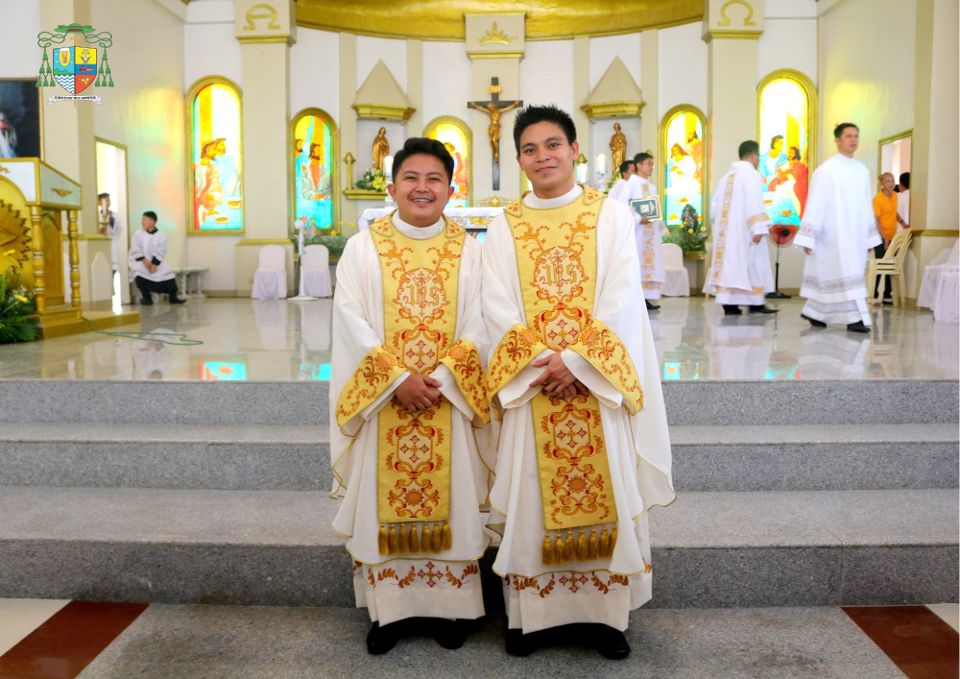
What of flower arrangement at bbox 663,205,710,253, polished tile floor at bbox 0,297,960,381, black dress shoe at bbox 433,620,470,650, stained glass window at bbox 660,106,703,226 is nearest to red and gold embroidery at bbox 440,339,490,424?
black dress shoe at bbox 433,620,470,650

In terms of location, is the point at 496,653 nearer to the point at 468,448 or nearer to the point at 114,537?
the point at 468,448

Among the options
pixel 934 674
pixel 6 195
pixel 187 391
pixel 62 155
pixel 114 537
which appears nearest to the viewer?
pixel 934 674

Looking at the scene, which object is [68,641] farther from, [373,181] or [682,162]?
[682,162]

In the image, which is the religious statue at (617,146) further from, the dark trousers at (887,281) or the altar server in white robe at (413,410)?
the altar server in white robe at (413,410)

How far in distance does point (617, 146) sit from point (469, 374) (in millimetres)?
12752

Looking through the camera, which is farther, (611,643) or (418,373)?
(418,373)

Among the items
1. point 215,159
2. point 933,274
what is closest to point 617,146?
point 933,274

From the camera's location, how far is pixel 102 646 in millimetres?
2916

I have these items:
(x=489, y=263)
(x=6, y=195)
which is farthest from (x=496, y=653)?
(x=6, y=195)

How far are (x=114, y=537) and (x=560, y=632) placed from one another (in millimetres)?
1739

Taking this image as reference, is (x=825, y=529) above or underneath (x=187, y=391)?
underneath

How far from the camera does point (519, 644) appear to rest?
2.80 metres

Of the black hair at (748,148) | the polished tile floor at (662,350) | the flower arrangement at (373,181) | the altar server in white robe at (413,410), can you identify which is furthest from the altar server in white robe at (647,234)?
the altar server in white robe at (413,410)

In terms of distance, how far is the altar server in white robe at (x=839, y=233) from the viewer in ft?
25.8
